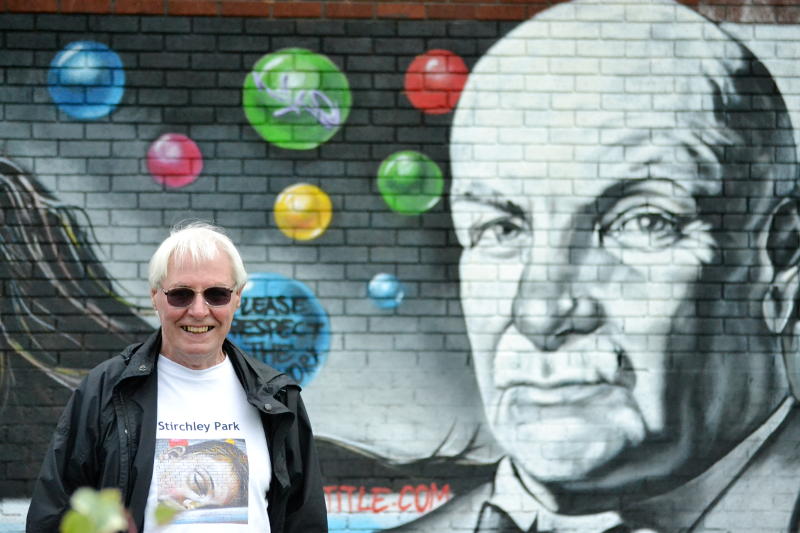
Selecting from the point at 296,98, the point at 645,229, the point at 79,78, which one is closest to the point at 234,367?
the point at 296,98

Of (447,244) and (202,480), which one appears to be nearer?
(202,480)

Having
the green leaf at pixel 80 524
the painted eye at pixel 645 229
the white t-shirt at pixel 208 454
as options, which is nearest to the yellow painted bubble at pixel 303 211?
the painted eye at pixel 645 229

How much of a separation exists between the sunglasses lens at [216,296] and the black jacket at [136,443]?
0.64 feet

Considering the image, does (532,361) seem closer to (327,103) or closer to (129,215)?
(327,103)

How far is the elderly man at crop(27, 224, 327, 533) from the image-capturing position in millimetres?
2646

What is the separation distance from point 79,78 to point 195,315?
3.19 meters

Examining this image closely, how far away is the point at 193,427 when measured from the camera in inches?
107

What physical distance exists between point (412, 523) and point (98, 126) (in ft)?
8.70

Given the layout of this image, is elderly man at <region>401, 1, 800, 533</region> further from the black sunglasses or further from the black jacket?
the black sunglasses

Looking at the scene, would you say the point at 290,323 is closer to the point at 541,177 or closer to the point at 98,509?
the point at 541,177

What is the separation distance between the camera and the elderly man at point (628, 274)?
18.1 feet

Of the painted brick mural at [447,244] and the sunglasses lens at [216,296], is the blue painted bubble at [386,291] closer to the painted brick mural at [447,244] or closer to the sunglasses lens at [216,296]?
the painted brick mural at [447,244]

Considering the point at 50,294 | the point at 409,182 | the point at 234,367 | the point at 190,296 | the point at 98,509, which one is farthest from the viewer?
the point at 409,182

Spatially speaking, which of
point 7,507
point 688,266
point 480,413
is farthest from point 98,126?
point 688,266
